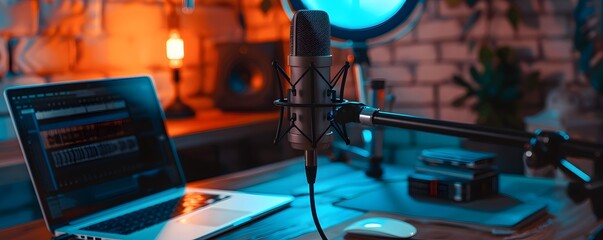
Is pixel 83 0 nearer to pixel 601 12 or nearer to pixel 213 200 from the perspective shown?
pixel 213 200

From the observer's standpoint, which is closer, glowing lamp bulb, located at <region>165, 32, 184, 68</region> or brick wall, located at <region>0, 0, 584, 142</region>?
brick wall, located at <region>0, 0, 584, 142</region>

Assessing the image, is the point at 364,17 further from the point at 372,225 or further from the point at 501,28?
the point at 501,28

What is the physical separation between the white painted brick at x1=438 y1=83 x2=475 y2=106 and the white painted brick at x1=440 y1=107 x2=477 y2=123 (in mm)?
24

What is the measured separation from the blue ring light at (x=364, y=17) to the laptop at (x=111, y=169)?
0.44 m

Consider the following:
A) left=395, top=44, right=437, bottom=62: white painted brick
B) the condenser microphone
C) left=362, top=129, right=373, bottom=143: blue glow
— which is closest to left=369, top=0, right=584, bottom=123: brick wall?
left=395, top=44, right=437, bottom=62: white painted brick

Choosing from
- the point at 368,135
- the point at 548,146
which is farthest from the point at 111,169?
the point at 548,146

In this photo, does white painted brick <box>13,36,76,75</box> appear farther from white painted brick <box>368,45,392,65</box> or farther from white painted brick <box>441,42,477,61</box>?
white painted brick <box>441,42,477,61</box>

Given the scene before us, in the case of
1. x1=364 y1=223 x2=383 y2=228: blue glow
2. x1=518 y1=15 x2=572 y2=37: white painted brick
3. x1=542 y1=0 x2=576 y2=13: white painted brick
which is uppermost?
x1=542 y1=0 x2=576 y2=13: white painted brick

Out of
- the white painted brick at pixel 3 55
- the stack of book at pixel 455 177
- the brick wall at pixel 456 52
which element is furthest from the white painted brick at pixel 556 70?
the white painted brick at pixel 3 55

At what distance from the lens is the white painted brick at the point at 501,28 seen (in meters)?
2.73

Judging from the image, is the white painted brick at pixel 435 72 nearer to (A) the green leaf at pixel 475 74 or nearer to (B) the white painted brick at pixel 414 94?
(B) the white painted brick at pixel 414 94

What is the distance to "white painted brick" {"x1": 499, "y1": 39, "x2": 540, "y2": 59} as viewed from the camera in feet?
8.82

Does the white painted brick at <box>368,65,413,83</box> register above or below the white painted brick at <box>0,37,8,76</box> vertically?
below

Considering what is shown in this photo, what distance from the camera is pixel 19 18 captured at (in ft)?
7.45
